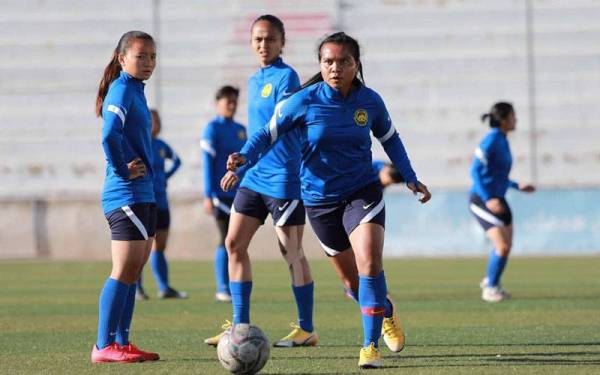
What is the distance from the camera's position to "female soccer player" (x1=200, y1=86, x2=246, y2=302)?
1196 cm

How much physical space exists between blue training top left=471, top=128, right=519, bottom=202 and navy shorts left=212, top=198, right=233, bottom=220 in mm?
2619

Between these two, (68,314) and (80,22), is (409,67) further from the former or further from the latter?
(68,314)

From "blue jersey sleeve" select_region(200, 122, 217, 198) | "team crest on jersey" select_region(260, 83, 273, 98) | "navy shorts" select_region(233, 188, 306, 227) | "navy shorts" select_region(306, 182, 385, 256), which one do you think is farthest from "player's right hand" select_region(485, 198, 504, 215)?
"navy shorts" select_region(306, 182, 385, 256)

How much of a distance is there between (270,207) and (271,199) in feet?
0.20

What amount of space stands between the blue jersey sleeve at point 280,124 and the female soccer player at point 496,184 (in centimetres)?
537

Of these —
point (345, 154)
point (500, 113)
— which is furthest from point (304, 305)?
point (500, 113)

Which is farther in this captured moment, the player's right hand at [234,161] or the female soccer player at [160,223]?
the female soccer player at [160,223]

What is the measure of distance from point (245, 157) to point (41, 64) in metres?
20.2

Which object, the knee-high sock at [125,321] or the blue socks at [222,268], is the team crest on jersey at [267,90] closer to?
the knee-high sock at [125,321]

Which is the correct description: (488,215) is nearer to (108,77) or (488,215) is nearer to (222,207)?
(222,207)

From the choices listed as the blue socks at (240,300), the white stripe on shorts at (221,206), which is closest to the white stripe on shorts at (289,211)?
the blue socks at (240,300)

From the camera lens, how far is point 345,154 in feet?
23.4

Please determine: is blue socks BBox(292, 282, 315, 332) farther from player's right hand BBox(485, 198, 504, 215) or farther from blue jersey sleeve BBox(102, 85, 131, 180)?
player's right hand BBox(485, 198, 504, 215)

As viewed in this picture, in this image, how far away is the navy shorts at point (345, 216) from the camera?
7.05 meters
